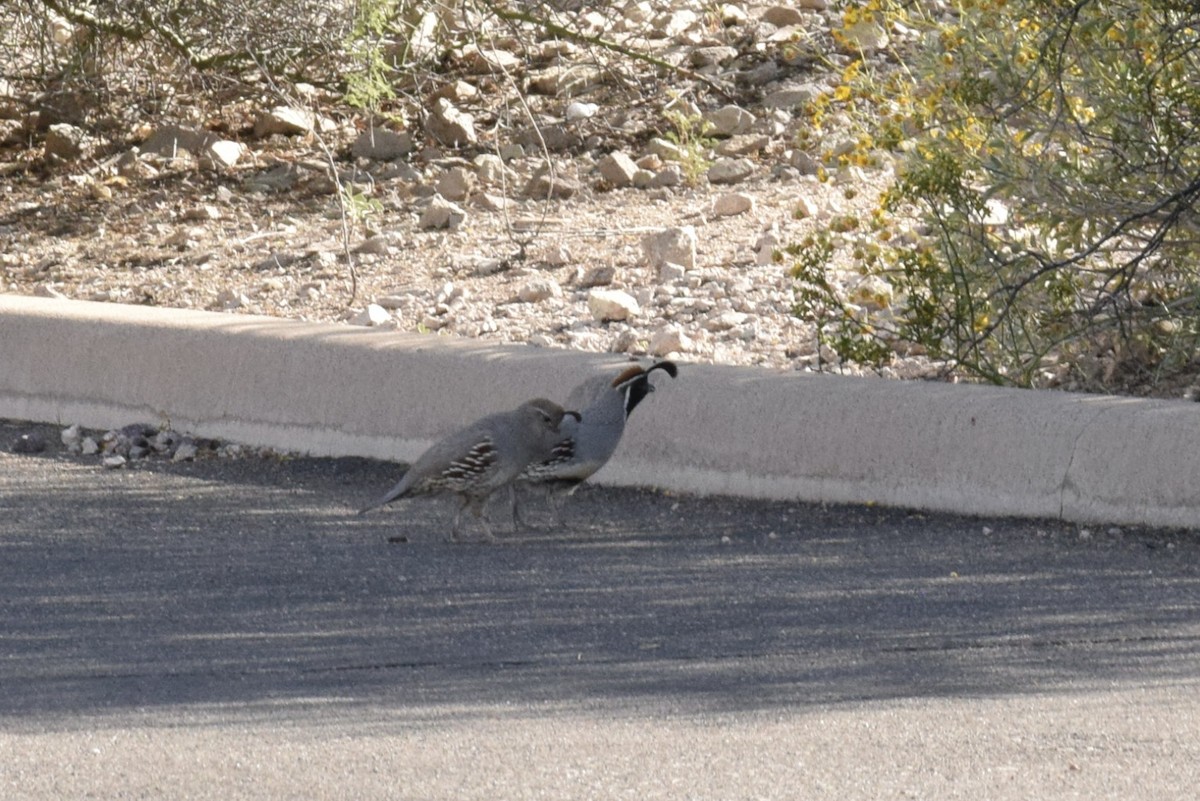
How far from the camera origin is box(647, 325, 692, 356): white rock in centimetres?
964

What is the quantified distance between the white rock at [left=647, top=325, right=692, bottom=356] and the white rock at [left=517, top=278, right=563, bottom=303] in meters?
1.15

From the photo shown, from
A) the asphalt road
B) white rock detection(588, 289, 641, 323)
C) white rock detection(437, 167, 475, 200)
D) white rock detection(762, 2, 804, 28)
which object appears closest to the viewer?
the asphalt road

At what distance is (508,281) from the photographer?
36.6 ft

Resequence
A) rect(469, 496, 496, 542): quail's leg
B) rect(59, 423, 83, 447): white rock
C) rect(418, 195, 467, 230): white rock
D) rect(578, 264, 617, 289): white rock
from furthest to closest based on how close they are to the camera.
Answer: rect(418, 195, 467, 230): white rock, rect(578, 264, 617, 289): white rock, rect(59, 423, 83, 447): white rock, rect(469, 496, 496, 542): quail's leg

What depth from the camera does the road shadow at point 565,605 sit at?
5.59 meters

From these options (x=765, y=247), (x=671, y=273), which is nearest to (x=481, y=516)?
(x=671, y=273)

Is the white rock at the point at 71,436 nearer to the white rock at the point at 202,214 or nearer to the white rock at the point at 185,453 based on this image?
the white rock at the point at 185,453

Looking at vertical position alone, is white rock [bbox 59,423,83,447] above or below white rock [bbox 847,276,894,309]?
below

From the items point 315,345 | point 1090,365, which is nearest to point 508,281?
point 315,345

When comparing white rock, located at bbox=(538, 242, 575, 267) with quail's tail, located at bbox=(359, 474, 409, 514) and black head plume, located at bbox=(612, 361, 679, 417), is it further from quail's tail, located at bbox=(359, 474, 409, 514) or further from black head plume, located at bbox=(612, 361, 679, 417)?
quail's tail, located at bbox=(359, 474, 409, 514)

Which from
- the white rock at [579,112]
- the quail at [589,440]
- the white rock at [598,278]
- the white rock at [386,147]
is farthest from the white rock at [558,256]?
the quail at [589,440]

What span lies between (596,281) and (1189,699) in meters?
6.04

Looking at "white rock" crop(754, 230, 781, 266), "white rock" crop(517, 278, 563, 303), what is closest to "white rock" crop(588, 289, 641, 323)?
"white rock" crop(517, 278, 563, 303)

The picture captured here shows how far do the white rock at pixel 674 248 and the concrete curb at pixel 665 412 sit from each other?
2.33 meters
